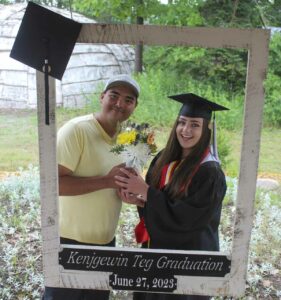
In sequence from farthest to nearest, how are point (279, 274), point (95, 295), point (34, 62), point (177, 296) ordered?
point (279, 274)
point (95, 295)
point (177, 296)
point (34, 62)

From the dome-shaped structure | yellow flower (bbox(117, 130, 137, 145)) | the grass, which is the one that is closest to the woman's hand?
yellow flower (bbox(117, 130, 137, 145))

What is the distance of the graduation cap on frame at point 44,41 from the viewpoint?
1250mm

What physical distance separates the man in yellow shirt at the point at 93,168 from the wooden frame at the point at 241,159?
0.24 m

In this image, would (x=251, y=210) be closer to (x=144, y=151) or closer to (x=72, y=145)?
(x=144, y=151)

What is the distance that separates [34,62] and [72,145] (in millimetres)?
415

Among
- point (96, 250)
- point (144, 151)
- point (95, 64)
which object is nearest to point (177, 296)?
point (96, 250)

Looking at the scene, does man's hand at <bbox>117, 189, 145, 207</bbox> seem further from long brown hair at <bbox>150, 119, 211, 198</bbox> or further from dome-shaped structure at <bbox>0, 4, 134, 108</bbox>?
dome-shaped structure at <bbox>0, 4, 134, 108</bbox>

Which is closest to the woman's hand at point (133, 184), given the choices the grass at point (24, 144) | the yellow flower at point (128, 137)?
the yellow flower at point (128, 137)

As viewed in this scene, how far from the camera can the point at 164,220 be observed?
1438 millimetres

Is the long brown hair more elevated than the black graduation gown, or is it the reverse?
the long brown hair

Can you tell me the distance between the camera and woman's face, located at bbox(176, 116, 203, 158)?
152 cm

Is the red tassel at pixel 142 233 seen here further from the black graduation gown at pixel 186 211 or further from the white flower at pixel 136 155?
the white flower at pixel 136 155

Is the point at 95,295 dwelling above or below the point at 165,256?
below

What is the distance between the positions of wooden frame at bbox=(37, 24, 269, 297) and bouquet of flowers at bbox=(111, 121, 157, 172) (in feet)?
0.82
